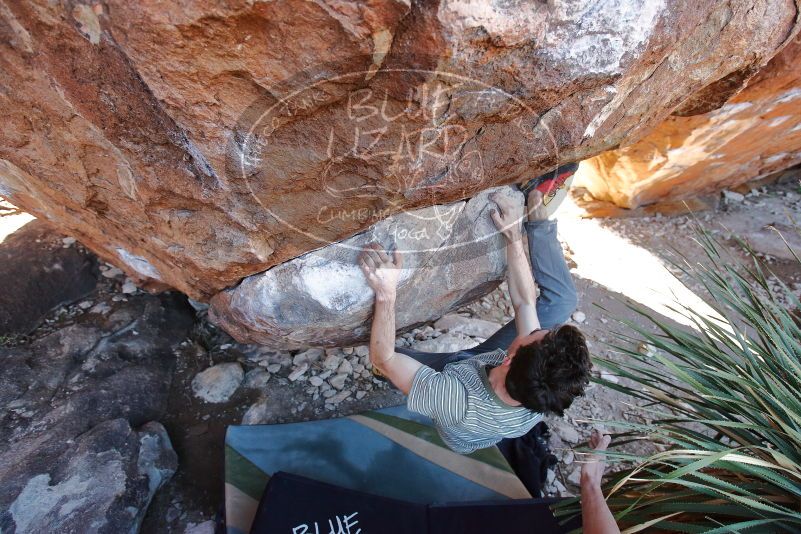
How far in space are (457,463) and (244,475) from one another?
92 cm

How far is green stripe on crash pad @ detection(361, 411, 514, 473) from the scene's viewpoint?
2117mm

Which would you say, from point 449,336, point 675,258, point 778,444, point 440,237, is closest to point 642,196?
point 675,258

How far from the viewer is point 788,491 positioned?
1.28 metres

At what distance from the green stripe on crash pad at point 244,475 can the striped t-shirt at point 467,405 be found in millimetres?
793

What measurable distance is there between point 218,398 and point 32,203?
1152mm

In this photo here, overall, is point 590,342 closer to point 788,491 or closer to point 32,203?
point 788,491

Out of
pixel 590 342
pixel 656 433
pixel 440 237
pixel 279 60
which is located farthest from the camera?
pixel 590 342

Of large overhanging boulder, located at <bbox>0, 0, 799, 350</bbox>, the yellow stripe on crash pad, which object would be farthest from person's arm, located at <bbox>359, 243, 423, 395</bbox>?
the yellow stripe on crash pad

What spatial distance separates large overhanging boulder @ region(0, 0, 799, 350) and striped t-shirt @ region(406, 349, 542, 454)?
552mm

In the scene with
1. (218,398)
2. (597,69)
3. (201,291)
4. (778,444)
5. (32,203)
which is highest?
(32,203)

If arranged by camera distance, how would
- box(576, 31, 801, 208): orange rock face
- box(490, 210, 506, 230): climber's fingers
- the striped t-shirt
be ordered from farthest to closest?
box(576, 31, 801, 208): orange rock face → box(490, 210, 506, 230): climber's fingers → the striped t-shirt

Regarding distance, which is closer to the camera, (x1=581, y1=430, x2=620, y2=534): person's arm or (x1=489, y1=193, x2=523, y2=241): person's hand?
(x1=581, y1=430, x2=620, y2=534): person's arm

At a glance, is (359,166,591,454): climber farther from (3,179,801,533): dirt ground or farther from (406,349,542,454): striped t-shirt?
(3,179,801,533): dirt ground

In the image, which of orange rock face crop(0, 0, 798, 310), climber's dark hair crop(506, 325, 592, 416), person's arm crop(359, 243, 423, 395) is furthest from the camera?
person's arm crop(359, 243, 423, 395)
